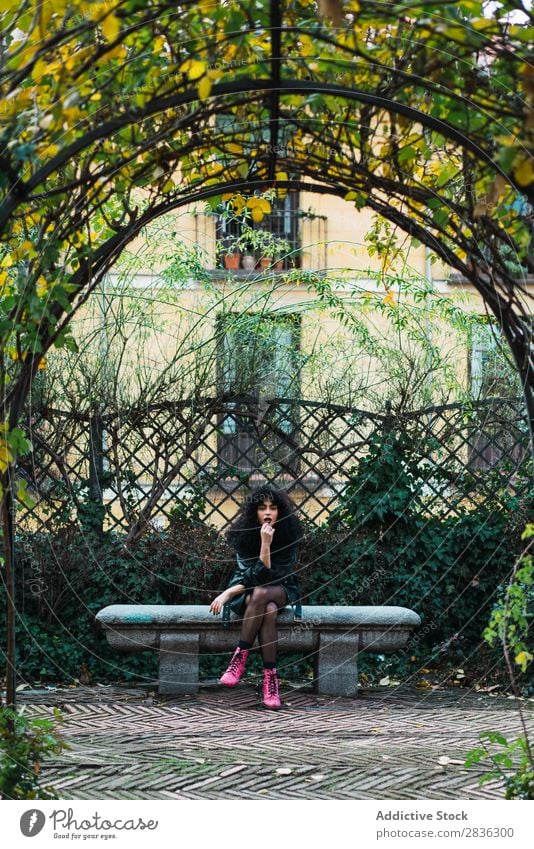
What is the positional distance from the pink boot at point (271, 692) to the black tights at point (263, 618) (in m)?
0.11

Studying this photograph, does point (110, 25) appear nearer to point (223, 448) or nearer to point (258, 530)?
point (258, 530)

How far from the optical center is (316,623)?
559cm

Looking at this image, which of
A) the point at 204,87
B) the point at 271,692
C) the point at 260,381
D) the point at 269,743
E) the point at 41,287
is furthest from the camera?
the point at 260,381

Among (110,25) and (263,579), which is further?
(263,579)

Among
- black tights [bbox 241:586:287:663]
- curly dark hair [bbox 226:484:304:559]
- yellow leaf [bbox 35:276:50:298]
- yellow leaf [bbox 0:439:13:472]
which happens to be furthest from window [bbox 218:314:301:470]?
yellow leaf [bbox 0:439:13:472]

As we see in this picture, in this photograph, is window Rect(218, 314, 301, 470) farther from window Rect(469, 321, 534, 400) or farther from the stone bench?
the stone bench

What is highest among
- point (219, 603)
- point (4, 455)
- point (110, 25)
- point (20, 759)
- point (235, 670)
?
point (110, 25)

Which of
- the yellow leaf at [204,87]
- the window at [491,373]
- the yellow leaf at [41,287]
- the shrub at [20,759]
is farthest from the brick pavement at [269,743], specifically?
the yellow leaf at [204,87]

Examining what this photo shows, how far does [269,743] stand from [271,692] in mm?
824

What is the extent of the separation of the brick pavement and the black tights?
308 millimetres

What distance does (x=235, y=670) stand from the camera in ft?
17.7

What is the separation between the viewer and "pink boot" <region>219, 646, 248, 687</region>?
538 centimetres

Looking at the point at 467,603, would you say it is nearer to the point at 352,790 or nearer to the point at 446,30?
the point at 352,790

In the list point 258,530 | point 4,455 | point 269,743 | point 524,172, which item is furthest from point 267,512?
point 524,172
